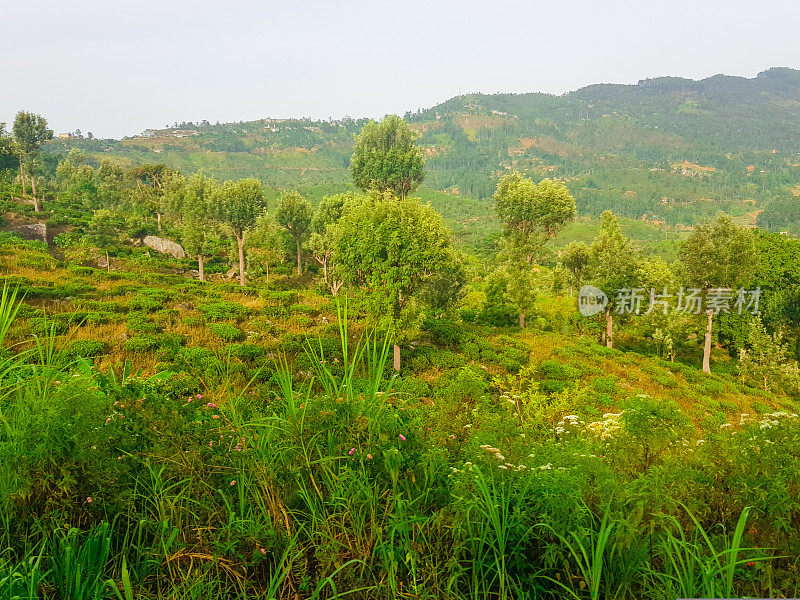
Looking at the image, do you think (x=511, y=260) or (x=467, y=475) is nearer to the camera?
(x=467, y=475)

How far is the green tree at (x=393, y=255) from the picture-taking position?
1703cm

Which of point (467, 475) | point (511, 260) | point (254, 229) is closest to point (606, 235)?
point (511, 260)

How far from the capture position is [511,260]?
29.9m

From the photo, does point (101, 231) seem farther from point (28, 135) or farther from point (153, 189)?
point (28, 135)

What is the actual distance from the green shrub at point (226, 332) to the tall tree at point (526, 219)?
18.6m

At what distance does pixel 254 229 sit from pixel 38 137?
41.7m

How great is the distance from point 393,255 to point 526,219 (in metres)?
15.6

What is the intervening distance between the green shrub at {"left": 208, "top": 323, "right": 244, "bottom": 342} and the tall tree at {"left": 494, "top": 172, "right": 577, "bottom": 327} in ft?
60.9

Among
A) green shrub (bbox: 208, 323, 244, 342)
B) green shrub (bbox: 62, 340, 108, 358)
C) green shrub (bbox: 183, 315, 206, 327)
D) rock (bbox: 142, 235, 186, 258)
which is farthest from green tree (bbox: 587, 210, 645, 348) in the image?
rock (bbox: 142, 235, 186, 258)

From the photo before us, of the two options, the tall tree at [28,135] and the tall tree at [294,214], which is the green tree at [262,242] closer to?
the tall tree at [294,214]

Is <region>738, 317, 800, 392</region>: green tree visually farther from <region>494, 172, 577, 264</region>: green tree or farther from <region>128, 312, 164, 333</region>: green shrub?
<region>128, 312, 164, 333</region>: green shrub

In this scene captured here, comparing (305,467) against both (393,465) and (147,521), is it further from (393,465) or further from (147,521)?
(147,521)

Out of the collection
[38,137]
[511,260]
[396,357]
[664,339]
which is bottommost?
[664,339]

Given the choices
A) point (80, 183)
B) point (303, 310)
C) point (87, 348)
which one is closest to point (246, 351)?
point (87, 348)
